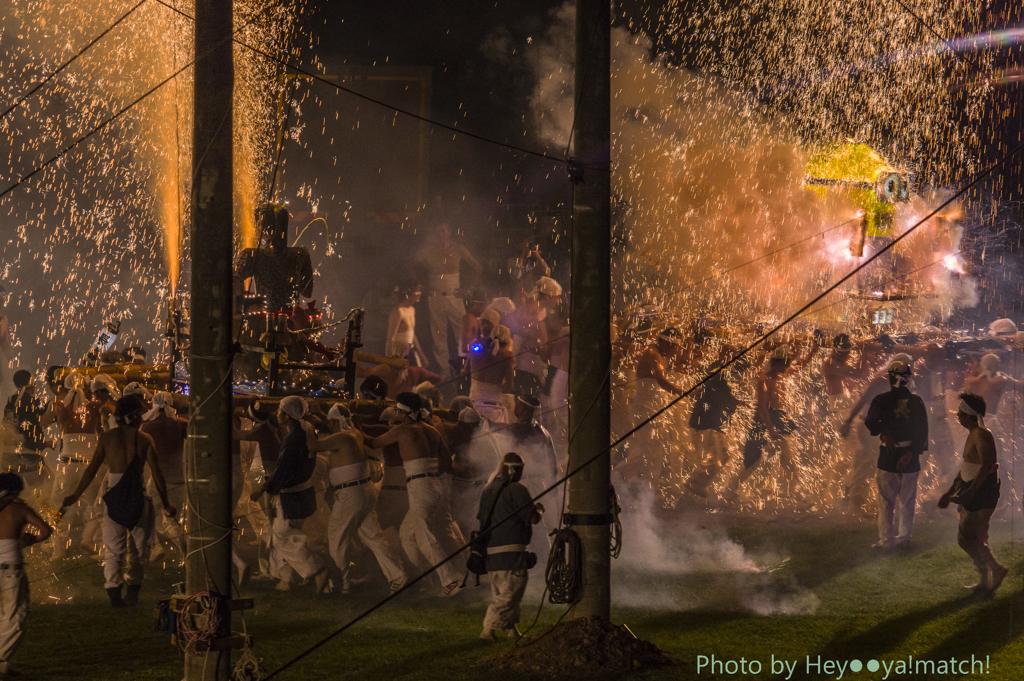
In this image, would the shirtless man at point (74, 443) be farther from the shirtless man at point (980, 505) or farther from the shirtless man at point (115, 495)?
the shirtless man at point (980, 505)

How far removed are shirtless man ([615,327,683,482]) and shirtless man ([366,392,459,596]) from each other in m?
3.96

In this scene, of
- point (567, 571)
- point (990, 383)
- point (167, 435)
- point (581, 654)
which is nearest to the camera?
point (581, 654)

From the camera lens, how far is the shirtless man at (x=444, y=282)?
54.3ft

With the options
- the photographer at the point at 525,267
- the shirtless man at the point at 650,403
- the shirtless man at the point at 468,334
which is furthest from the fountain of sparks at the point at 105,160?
the shirtless man at the point at 650,403

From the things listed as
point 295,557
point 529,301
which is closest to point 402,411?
point 295,557

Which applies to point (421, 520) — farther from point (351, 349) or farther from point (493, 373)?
point (493, 373)

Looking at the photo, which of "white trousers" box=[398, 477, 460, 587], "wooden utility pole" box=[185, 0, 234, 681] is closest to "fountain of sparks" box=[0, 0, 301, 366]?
"white trousers" box=[398, 477, 460, 587]

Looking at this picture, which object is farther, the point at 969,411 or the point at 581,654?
the point at 969,411

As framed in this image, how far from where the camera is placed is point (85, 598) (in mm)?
8359

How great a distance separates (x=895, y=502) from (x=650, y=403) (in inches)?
129

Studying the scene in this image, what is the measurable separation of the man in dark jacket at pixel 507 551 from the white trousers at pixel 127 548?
271cm

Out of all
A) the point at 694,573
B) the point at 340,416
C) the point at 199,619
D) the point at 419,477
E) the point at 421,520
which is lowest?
the point at 694,573

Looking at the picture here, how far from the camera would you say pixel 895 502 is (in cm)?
1005

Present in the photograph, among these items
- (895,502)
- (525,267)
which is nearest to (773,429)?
(895,502)
